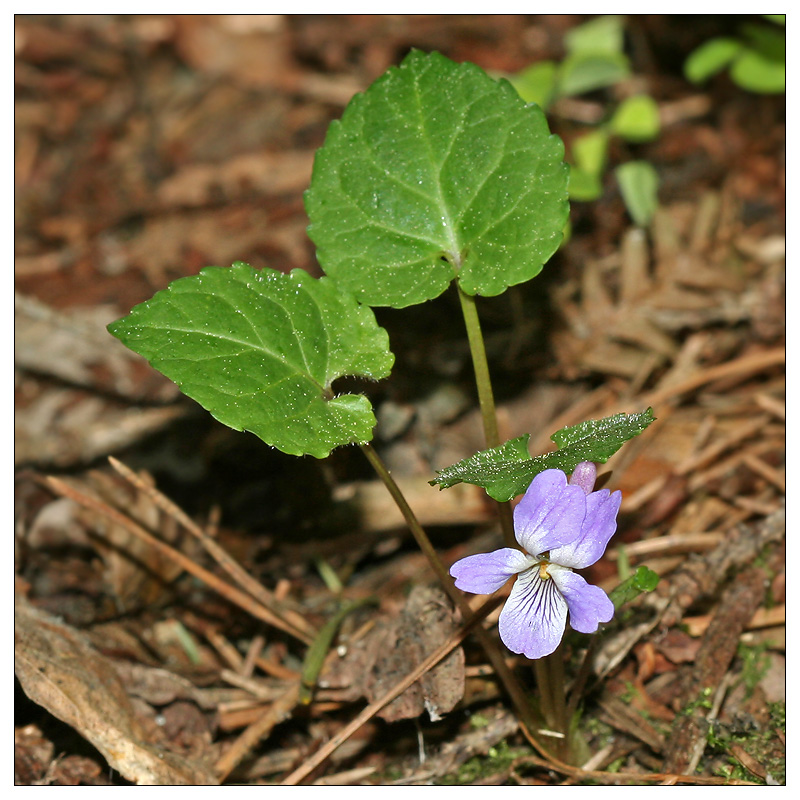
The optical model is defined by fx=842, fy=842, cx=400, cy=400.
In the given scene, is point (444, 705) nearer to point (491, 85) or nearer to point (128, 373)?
point (491, 85)

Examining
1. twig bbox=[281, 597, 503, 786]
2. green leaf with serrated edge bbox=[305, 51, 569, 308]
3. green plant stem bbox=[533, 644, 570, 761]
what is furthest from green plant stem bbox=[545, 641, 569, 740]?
green leaf with serrated edge bbox=[305, 51, 569, 308]

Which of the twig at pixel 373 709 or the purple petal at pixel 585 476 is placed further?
the twig at pixel 373 709

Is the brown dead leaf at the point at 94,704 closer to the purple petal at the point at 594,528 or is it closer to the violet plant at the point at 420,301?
the violet plant at the point at 420,301

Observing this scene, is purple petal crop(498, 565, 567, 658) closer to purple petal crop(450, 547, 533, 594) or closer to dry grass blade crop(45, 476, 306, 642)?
purple petal crop(450, 547, 533, 594)

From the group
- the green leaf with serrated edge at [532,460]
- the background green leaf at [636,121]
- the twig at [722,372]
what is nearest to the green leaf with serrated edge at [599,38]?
the background green leaf at [636,121]

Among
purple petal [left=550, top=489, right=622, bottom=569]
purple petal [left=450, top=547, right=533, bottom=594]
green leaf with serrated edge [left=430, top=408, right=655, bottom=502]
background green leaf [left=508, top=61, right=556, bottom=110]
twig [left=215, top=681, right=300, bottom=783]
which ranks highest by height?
background green leaf [left=508, top=61, right=556, bottom=110]

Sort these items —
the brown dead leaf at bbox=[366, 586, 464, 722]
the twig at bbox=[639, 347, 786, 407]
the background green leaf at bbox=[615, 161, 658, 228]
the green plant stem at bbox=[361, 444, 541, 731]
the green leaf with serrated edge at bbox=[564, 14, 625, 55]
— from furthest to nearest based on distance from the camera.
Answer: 1. the green leaf with serrated edge at bbox=[564, 14, 625, 55]
2. the background green leaf at bbox=[615, 161, 658, 228]
3. the twig at bbox=[639, 347, 786, 407]
4. the brown dead leaf at bbox=[366, 586, 464, 722]
5. the green plant stem at bbox=[361, 444, 541, 731]

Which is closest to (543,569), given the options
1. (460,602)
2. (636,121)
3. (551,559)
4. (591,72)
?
(551,559)

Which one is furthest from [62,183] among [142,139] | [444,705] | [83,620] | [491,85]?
[444,705]

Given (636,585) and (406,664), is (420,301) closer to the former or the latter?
(636,585)
